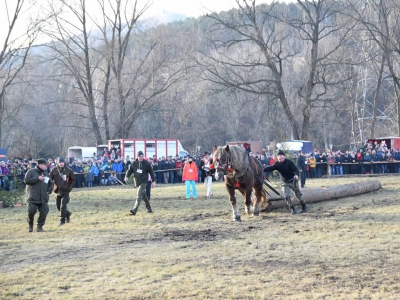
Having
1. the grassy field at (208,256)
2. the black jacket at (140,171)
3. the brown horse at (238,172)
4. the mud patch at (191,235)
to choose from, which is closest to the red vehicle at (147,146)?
the black jacket at (140,171)

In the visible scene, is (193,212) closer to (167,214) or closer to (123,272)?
(167,214)

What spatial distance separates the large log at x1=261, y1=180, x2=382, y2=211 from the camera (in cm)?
1617

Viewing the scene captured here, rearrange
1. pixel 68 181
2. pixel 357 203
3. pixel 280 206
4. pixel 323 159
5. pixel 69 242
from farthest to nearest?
pixel 323 159, pixel 357 203, pixel 280 206, pixel 68 181, pixel 69 242

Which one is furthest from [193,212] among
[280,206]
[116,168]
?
[116,168]

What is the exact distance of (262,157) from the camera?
37562 mm

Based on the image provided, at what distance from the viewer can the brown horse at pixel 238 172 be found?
14.2m

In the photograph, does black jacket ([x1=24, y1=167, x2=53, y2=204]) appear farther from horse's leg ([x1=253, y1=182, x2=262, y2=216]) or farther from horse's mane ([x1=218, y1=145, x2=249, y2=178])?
horse's leg ([x1=253, y1=182, x2=262, y2=216])

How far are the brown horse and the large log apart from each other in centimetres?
63

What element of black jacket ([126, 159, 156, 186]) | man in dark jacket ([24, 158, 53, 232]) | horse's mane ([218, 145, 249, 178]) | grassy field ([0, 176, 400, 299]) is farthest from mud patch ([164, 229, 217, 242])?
black jacket ([126, 159, 156, 186])

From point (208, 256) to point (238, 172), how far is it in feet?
16.1

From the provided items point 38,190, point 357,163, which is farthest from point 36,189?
point 357,163

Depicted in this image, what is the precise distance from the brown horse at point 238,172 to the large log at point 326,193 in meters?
0.63

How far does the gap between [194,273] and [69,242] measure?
431 centimetres

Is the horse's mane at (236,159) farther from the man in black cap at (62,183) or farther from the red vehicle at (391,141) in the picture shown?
the red vehicle at (391,141)
